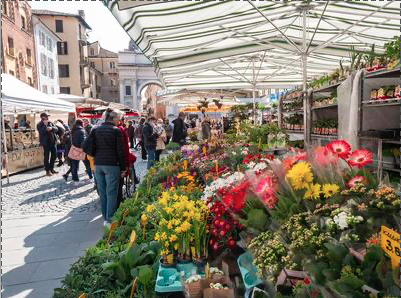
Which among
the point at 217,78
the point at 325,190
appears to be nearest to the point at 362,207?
the point at 325,190

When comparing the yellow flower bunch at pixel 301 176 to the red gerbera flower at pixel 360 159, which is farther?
the red gerbera flower at pixel 360 159

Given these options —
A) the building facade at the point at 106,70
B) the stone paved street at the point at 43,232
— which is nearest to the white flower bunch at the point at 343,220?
the stone paved street at the point at 43,232

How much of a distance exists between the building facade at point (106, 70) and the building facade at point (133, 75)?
783 inches

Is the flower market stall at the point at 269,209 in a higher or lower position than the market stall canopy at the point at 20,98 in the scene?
lower

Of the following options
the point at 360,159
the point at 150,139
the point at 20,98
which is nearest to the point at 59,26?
the point at 150,139

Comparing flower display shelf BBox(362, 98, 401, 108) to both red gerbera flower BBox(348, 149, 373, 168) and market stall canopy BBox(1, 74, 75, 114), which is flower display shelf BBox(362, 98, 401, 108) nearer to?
red gerbera flower BBox(348, 149, 373, 168)

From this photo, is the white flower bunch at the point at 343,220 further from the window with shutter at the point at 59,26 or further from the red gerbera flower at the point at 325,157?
the window with shutter at the point at 59,26

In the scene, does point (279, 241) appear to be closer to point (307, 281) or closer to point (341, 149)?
point (307, 281)

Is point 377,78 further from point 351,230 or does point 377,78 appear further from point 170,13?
point 351,230

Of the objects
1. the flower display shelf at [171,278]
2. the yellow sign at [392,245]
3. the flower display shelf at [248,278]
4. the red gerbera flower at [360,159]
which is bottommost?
the flower display shelf at [171,278]

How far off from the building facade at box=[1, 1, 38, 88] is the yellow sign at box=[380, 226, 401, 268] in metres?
23.5

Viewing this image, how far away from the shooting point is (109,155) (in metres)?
5.48

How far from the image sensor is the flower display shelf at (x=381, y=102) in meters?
3.89

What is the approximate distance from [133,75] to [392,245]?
5594cm
